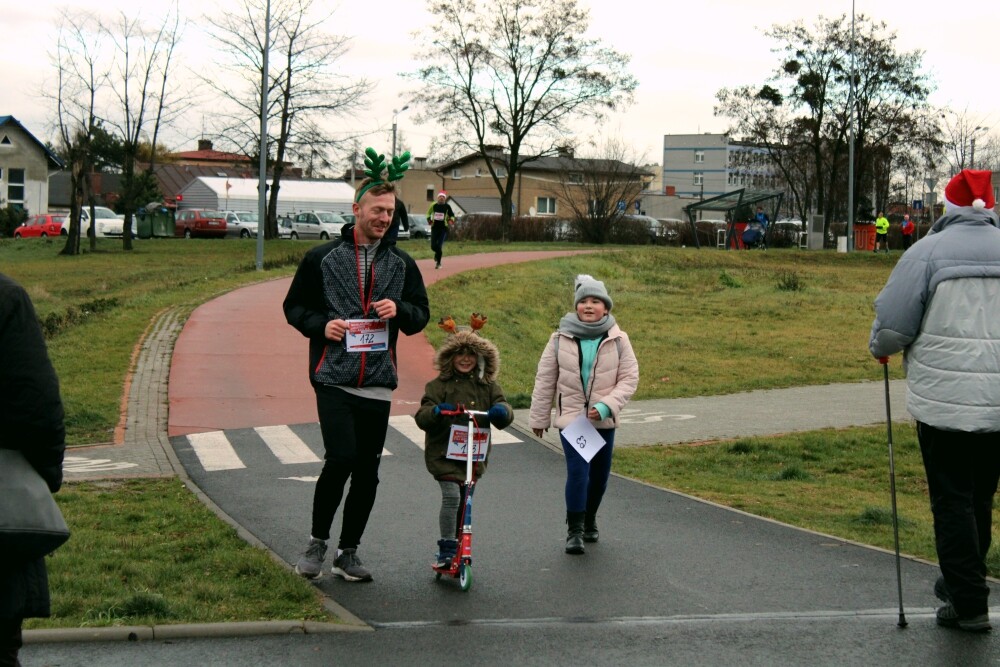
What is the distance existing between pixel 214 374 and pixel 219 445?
4.09 metres

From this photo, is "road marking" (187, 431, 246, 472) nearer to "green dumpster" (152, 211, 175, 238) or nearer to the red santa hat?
the red santa hat

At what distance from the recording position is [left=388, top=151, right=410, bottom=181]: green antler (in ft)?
22.0

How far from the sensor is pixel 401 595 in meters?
6.30

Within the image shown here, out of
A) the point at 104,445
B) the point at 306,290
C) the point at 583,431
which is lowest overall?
the point at 104,445

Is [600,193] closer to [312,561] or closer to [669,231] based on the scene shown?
[669,231]

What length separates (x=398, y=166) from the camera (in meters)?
6.74

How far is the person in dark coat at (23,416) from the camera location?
364 centimetres

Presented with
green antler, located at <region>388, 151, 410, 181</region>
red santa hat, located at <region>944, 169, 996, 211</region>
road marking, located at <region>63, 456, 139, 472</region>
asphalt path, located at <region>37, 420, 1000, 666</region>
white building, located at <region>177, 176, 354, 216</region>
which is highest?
white building, located at <region>177, 176, 354, 216</region>

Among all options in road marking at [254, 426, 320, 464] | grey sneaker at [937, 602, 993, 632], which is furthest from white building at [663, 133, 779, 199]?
grey sneaker at [937, 602, 993, 632]

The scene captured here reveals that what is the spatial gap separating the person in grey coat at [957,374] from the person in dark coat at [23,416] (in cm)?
361

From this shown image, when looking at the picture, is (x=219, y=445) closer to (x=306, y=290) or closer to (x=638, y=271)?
(x=306, y=290)

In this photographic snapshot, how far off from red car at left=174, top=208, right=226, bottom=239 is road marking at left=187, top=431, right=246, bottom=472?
181 ft

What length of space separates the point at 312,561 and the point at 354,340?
117 centimetres

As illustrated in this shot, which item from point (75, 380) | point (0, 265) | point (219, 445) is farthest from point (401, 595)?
point (0, 265)
